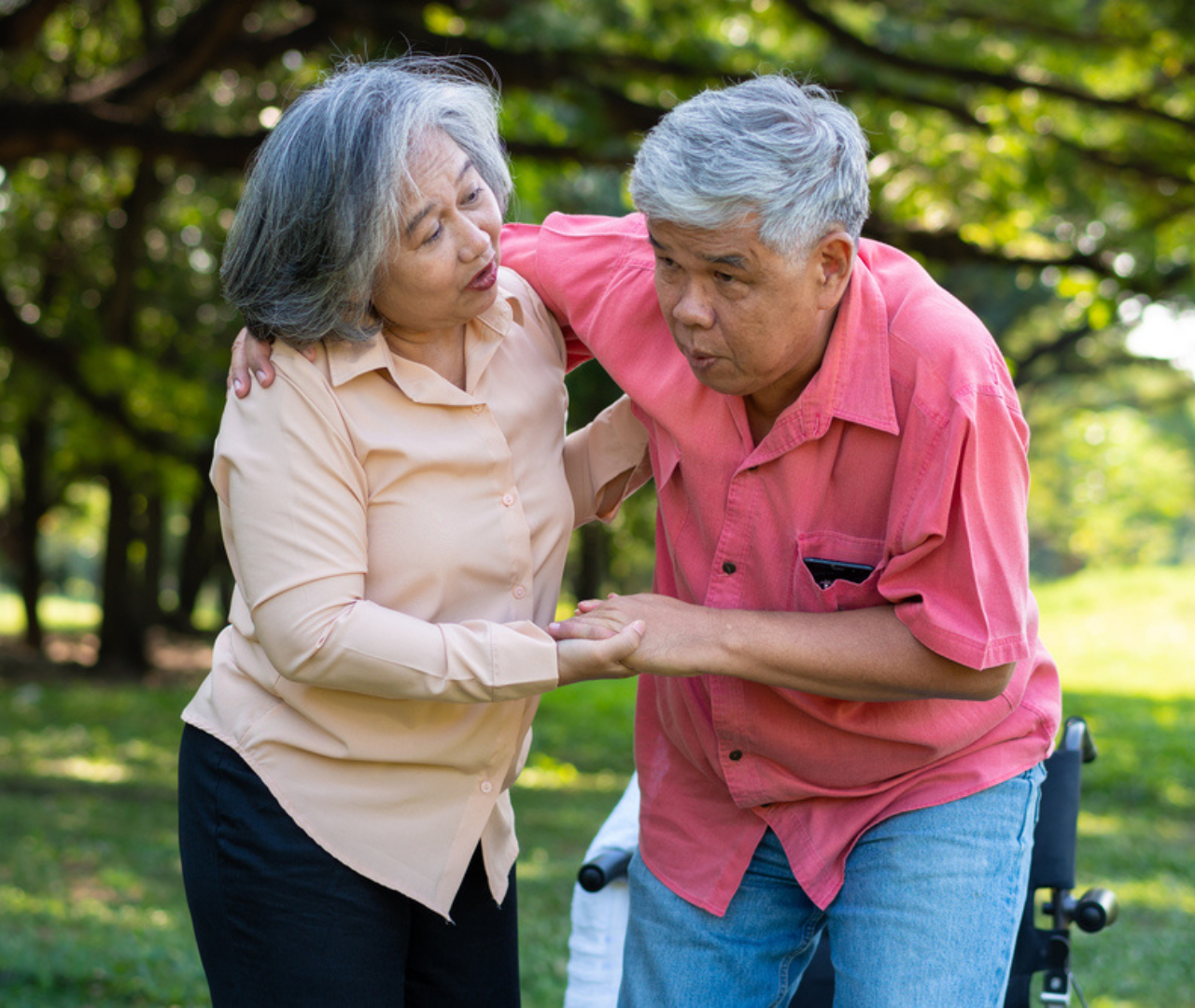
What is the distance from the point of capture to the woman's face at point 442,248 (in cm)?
210

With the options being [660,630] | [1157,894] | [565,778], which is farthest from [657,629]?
[565,778]

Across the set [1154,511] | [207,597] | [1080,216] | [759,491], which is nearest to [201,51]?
[759,491]

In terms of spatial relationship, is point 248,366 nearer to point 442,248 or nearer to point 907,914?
point 442,248

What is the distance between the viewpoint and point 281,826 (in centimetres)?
216

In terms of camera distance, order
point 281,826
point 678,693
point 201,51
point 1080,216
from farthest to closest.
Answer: point 1080,216 < point 201,51 < point 678,693 < point 281,826

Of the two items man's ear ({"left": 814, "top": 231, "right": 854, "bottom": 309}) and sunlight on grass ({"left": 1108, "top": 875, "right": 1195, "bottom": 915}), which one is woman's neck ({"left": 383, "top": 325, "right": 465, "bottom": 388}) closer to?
man's ear ({"left": 814, "top": 231, "right": 854, "bottom": 309})

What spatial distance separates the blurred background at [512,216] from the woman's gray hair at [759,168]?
59.5 inches

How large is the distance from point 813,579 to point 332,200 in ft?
3.36

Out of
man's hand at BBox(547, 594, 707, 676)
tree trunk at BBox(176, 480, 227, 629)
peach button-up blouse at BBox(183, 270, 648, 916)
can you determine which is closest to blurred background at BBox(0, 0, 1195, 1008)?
peach button-up blouse at BBox(183, 270, 648, 916)

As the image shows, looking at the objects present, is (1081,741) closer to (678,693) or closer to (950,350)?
(678,693)

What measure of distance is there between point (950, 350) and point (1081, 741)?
5.06ft

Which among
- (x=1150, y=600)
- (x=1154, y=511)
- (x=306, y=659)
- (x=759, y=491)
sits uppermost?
(x=759, y=491)

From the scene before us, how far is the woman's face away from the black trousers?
2.81 ft

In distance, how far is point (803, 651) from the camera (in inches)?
81.7
